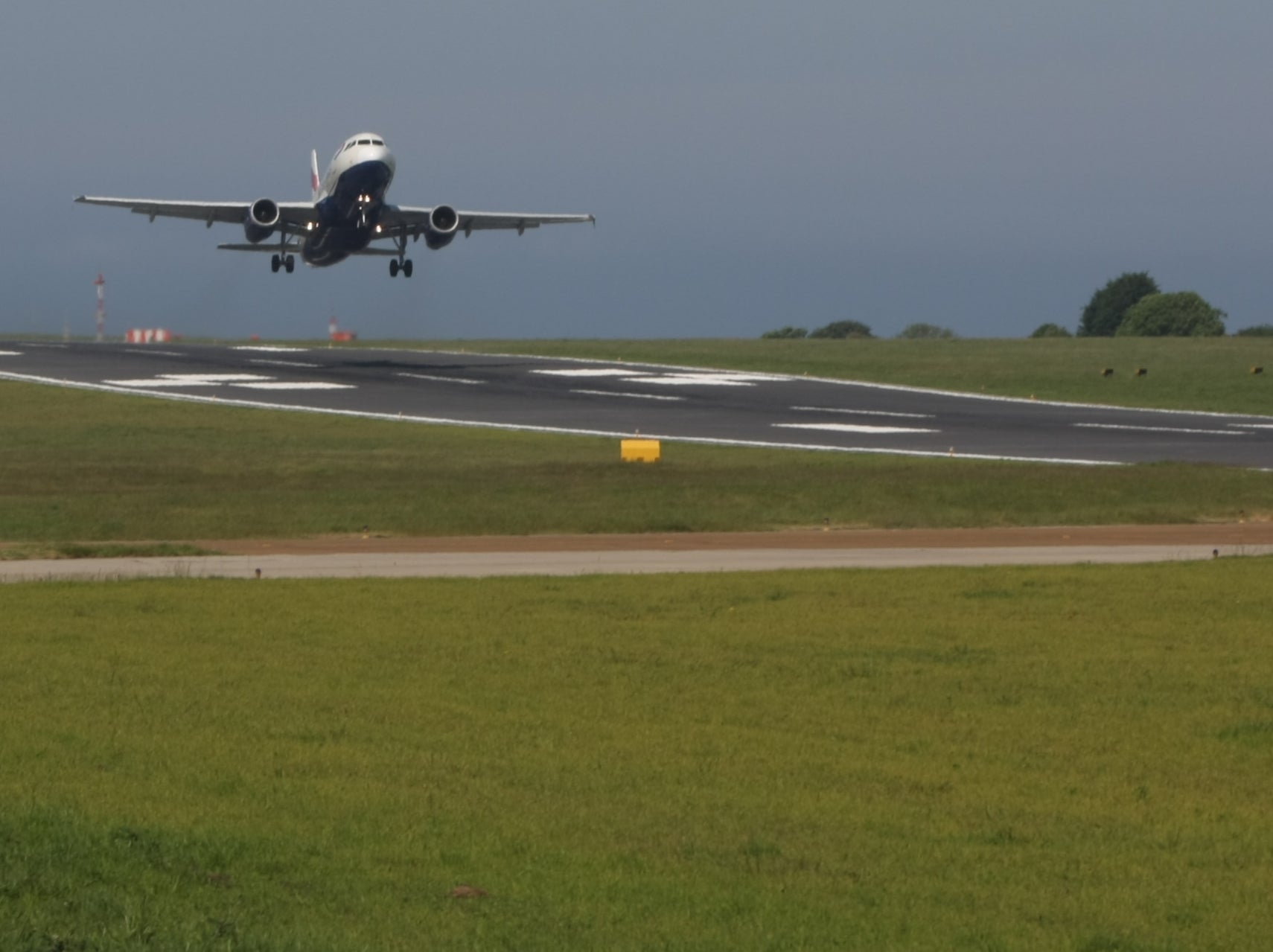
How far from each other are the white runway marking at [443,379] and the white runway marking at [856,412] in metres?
15.0

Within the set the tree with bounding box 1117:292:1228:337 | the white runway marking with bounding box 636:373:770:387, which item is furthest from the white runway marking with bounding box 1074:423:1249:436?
the tree with bounding box 1117:292:1228:337

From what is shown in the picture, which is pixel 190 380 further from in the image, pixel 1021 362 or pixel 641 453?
pixel 1021 362

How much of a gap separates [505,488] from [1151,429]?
29.9 metres

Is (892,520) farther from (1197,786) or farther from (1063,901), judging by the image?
(1063,901)

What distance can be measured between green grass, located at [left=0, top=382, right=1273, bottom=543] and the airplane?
13846 mm

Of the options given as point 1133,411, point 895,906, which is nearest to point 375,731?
point 895,906

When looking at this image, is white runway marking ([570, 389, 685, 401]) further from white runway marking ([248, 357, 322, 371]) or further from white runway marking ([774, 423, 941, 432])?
white runway marking ([248, 357, 322, 371])

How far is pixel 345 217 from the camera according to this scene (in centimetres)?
7088

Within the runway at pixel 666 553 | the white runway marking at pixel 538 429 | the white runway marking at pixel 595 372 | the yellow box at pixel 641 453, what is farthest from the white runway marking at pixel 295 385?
the runway at pixel 666 553

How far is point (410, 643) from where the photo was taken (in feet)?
65.4

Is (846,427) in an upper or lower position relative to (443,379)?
lower

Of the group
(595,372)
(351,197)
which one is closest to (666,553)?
(351,197)

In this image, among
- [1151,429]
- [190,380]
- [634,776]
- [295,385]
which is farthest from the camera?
[190,380]

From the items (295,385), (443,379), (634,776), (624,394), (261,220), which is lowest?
(624,394)
